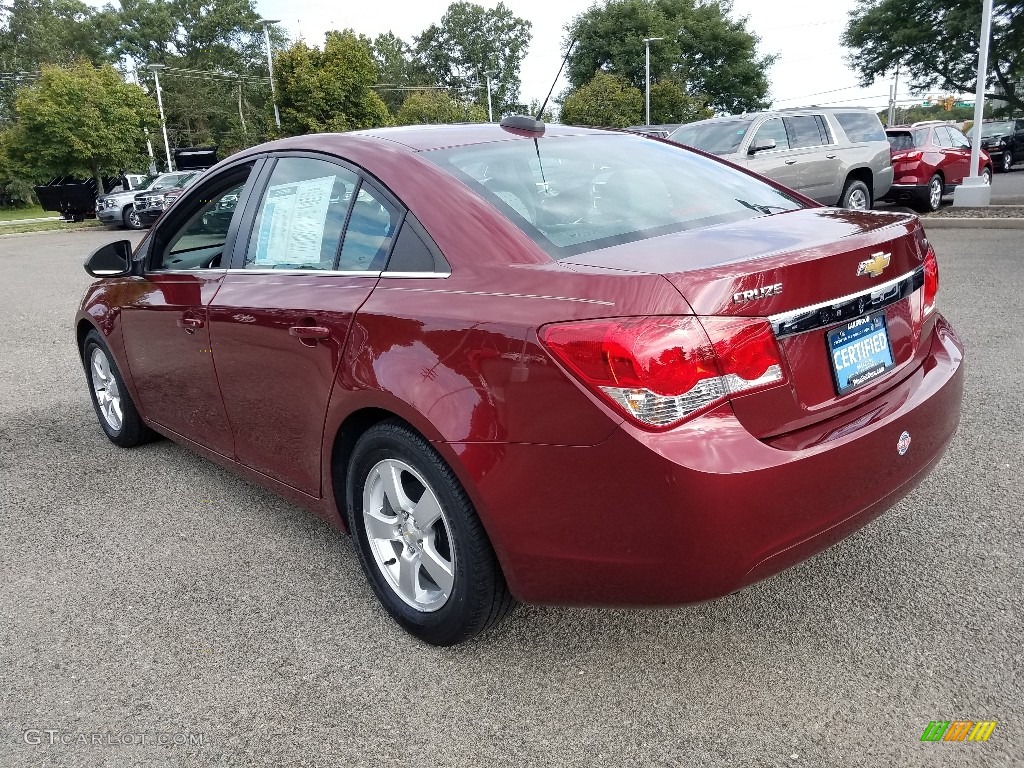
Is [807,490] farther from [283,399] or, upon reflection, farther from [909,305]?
[283,399]

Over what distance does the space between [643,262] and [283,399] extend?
1.47m

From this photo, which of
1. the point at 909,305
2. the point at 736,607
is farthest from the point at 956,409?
the point at 736,607

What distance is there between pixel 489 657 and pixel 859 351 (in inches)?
55.9

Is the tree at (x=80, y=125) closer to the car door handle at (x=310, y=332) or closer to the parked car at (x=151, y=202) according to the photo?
the parked car at (x=151, y=202)

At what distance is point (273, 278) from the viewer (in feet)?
9.98

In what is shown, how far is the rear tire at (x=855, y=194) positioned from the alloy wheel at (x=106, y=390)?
1040cm

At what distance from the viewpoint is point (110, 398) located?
→ 4.69 meters

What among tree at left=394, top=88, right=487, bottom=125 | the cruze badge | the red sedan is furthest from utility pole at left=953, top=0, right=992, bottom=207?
tree at left=394, top=88, right=487, bottom=125

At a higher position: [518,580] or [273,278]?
[273,278]

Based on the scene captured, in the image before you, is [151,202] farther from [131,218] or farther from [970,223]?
[970,223]

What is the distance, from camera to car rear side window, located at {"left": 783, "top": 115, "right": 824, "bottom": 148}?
1162 centimetres

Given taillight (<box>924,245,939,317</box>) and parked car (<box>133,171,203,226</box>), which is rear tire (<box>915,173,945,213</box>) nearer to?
taillight (<box>924,245,939,317</box>)

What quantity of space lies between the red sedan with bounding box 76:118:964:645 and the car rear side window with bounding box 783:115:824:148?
9.19m

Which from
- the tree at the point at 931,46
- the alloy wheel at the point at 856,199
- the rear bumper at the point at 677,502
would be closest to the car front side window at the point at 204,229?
the rear bumper at the point at 677,502
